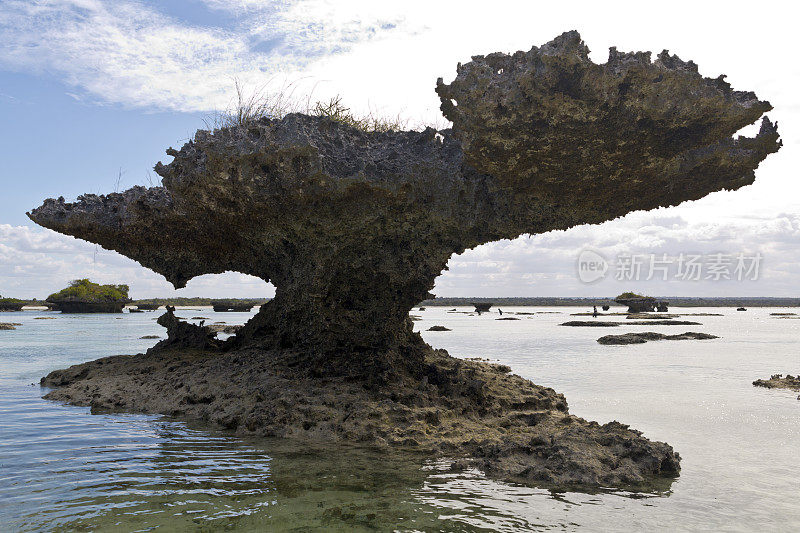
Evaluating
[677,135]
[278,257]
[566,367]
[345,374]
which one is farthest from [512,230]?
[566,367]

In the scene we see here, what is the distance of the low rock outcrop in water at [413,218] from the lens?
5707 millimetres

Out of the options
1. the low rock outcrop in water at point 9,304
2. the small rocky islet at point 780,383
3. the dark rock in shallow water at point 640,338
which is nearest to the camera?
the small rocky islet at point 780,383

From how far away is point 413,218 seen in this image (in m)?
7.98

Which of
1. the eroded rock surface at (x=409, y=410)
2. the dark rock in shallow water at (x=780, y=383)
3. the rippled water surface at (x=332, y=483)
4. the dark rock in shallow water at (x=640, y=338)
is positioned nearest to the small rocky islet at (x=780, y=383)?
the dark rock in shallow water at (x=780, y=383)

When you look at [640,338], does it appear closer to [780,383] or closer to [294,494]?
[780,383]

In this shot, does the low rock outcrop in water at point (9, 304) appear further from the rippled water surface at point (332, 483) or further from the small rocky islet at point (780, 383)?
the small rocky islet at point (780, 383)

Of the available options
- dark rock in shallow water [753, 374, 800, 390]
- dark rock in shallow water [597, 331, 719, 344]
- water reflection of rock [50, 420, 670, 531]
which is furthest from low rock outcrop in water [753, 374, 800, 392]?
dark rock in shallow water [597, 331, 719, 344]

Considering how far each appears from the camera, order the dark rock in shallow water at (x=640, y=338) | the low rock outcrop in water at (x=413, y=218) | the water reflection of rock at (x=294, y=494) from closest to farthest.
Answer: the water reflection of rock at (x=294, y=494) → the low rock outcrop in water at (x=413, y=218) → the dark rock in shallow water at (x=640, y=338)

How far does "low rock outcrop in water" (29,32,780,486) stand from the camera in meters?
5.71

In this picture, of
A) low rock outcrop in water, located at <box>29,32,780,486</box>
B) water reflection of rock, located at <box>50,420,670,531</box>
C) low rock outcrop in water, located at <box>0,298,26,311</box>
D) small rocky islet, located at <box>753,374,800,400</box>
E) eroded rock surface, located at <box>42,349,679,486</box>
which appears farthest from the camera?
low rock outcrop in water, located at <box>0,298,26,311</box>

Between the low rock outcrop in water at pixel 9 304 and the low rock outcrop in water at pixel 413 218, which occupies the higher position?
the low rock outcrop in water at pixel 413 218

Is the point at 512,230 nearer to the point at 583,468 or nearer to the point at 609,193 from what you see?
the point at 609,193

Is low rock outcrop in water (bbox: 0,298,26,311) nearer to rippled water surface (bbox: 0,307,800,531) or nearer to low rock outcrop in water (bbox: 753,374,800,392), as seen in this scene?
rippled water surface (bbox: 0,307,800,531)

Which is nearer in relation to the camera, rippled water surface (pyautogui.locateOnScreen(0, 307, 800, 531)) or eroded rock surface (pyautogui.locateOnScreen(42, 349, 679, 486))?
rippled water surface (pyautogui.locateOnScreen(0, 307, 800, 531))
